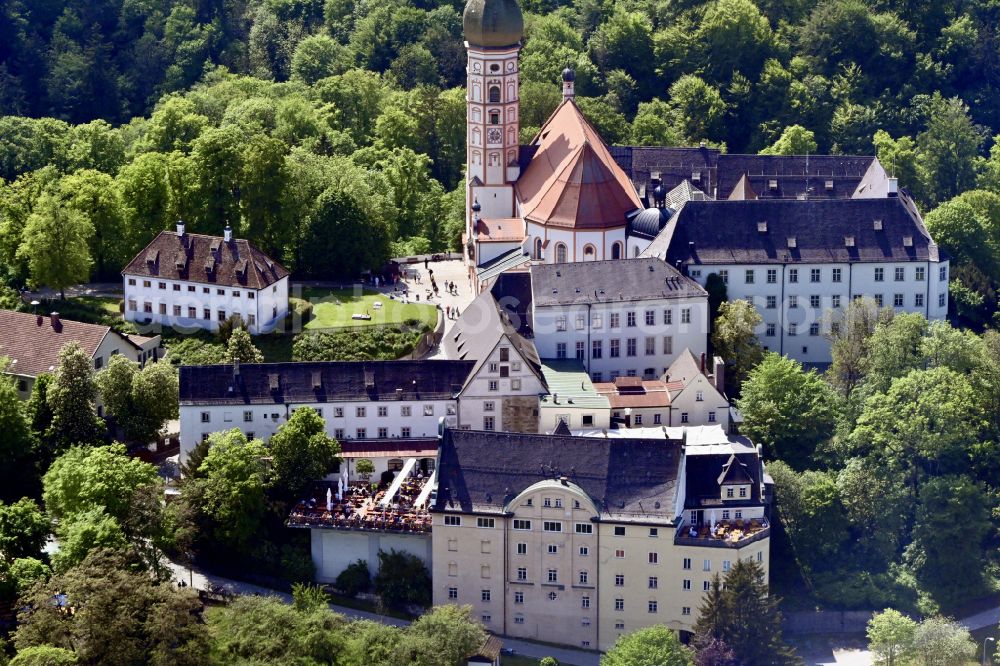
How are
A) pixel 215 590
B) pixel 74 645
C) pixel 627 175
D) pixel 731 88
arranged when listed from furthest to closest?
pixel 731 88 < pixel 627 175 < pixel 215 590 < pixel 74 645

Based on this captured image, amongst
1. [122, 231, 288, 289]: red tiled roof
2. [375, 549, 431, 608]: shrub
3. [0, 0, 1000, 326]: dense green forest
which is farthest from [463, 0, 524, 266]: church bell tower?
[375, 549, 431, 608]: shrub

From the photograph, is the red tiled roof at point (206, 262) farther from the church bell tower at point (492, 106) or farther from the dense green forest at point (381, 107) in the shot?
the church bell tower at point (492, 106)

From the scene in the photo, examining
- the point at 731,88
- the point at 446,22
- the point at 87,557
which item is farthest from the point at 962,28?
the point at 87,557

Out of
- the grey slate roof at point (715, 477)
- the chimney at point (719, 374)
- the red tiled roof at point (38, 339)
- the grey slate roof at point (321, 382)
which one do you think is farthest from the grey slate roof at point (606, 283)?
the red tiled roof at point (38, 339)

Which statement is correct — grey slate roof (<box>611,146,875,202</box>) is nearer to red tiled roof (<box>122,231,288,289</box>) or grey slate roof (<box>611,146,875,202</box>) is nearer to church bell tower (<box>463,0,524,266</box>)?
church bell tower (<box>463,0,524,266</box>)

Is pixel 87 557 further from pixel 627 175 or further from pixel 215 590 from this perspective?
pixel 627 175

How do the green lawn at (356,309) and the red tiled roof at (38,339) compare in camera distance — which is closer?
the red tiled roof at (38,339)
